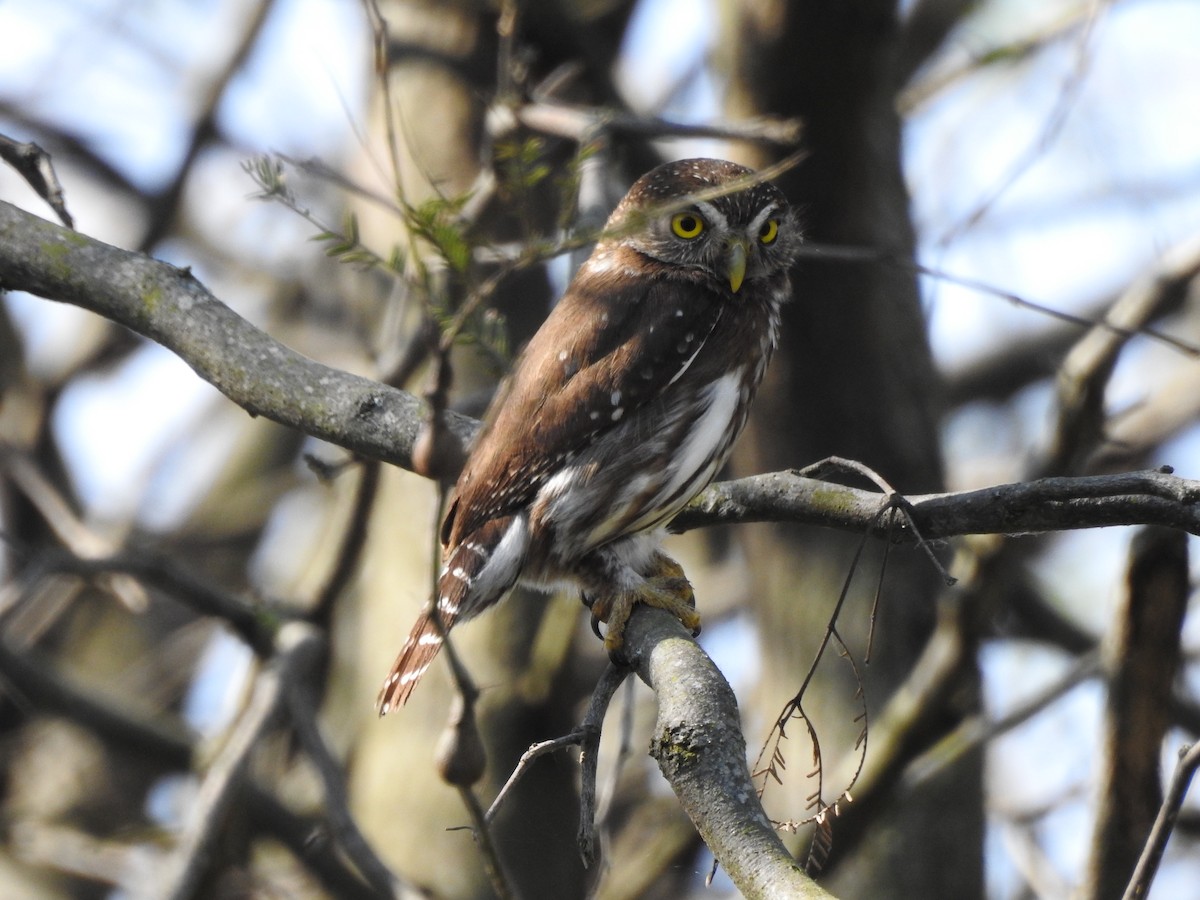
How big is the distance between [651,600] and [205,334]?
60.3 inches

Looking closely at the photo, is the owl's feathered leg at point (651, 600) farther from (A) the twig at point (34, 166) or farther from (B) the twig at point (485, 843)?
(A) the twig at point (34, 166)

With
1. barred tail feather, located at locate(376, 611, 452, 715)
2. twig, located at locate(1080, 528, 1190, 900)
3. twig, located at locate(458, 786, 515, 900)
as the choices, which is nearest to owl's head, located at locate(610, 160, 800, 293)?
barred tail feather, located at locate(376, 611, 452, 715)

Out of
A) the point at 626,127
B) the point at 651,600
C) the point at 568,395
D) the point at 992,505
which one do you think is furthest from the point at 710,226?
the point at 992,505

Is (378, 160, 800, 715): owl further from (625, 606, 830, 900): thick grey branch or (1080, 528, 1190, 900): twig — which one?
(1080, 528, 1190, 900): twig

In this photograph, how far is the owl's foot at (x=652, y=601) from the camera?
392cm

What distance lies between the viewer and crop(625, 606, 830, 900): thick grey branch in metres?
2.54

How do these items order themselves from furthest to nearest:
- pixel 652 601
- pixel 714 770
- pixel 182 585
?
pixel 182 585 < pixel 652 601 < pixel 714 770

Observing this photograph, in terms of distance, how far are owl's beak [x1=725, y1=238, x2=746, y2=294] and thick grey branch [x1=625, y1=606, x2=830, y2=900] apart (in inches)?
68.3

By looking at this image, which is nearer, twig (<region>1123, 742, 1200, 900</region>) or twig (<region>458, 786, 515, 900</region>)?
twig (<region>1123, 742, 1200, 900</region>)

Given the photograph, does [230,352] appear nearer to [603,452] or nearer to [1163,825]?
[603,452]

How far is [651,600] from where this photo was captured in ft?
13.5

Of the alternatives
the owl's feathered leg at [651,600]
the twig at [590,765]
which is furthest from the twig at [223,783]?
the twig at [590,765]

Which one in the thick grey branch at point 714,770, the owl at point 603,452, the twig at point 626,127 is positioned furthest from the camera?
the twig at point 626,127

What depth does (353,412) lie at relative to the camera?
380 cm
